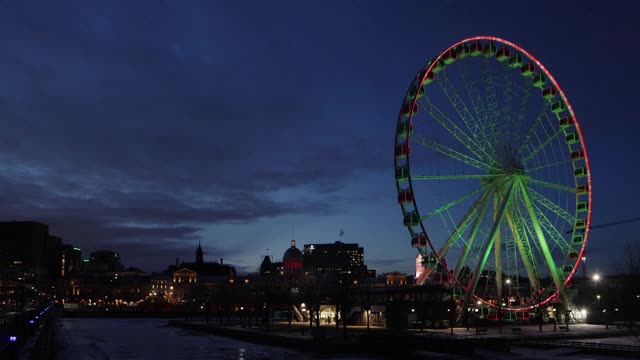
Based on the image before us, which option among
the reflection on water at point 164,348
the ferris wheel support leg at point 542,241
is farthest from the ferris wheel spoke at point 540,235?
the reflection on water at point 164,348

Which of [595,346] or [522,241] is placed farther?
[522,241]

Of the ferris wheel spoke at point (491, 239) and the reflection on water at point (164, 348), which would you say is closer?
the reflection on water at point (164, 348)

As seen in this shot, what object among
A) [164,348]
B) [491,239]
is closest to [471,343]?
[491,239]

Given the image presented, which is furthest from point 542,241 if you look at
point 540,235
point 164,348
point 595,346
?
point 164,348

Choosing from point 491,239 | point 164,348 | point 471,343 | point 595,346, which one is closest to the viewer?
point 595,346

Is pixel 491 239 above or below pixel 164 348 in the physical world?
above

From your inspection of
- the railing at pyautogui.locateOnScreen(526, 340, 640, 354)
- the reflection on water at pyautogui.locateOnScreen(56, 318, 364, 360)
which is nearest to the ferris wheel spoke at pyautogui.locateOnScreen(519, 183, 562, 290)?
the railing at pyautogui.locateOnScreen(526, 340, 640, 354)

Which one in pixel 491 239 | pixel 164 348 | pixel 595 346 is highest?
pixel 491 239

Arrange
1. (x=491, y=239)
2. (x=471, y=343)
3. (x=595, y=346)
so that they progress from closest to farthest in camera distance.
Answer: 1. (x=595, y=346)
2. (x=471, y=343)
3. (x=491, y=239)

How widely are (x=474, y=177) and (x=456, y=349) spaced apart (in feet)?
67.4

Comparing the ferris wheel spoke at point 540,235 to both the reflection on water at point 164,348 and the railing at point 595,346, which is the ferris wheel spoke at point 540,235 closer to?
the railing at point 595,346

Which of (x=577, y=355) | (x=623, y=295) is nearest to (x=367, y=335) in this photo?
(x=577, y=355)

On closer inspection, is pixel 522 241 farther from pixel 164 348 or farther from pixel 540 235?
pixel 164 348

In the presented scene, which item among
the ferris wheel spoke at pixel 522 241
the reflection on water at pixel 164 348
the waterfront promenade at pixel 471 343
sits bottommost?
the reflection on water at pixel 164 348
